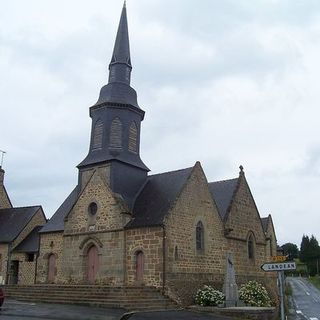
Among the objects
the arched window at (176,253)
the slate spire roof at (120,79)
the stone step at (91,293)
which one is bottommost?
the stone step at (91,293)

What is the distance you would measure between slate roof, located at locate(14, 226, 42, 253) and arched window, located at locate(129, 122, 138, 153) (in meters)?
10.3

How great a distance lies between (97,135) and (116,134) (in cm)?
136

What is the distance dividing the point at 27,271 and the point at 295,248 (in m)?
111

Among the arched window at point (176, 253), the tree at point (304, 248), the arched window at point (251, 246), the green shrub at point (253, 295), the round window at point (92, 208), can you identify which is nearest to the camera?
the arched window at point (176, 253)

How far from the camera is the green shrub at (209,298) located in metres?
22.9

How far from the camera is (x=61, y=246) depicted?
28.4 meters

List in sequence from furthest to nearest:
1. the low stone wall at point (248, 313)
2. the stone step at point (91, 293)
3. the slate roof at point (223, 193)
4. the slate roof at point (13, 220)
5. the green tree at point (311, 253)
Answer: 1. the green tree at point (311, 253)
2. the slate roof at point (13, 220)
3. the slate roof at point (223, 193)
4. the stone step at point (91, 293)
5. the low stone wall at point (248, 313)

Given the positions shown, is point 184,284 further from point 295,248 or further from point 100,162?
point 295,248

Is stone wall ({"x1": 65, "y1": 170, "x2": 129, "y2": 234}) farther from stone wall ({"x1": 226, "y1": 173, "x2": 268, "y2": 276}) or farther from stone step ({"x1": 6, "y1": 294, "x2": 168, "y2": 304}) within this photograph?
stone wall ({"x1": 226, "y1": 173, "x2": 268, "y2": 276})

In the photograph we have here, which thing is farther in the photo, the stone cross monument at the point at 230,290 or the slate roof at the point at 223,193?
the slate roof at the point at 223,193

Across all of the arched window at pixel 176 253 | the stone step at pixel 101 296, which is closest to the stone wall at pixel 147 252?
the stone step at pixel 101 296

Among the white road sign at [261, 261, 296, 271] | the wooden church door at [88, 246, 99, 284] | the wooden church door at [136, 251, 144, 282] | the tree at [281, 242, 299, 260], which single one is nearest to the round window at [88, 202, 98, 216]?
the wooden church door at [88, 246, 99, 284]

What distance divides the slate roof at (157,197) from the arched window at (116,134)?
3.01m

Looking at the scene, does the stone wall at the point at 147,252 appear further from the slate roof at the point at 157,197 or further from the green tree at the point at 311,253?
the green tree at the point at 311,253
